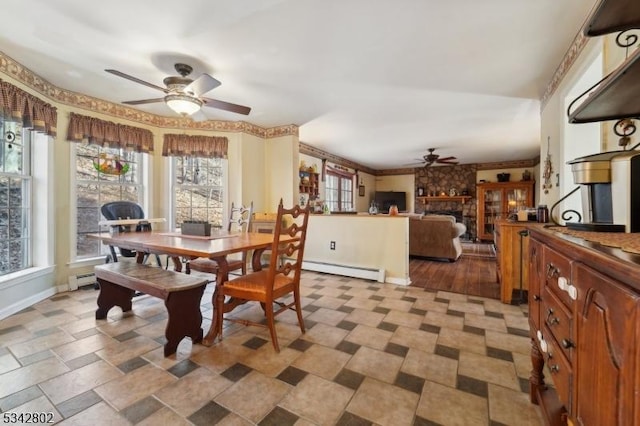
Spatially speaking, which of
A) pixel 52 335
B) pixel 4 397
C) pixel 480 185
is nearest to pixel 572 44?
pixel 4 397

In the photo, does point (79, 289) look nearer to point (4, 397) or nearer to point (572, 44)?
point (4, 397)

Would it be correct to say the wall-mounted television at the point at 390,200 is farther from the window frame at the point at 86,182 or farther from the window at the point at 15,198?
the window at the point at 15,198

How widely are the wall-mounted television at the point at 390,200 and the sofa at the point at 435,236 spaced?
3.73 metres

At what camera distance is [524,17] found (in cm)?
189

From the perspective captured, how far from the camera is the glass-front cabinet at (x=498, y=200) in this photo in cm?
727

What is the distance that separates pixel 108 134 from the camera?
3.47 meters

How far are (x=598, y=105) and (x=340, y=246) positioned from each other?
3276mm


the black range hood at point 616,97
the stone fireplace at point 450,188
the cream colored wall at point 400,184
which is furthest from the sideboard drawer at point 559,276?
the cream colored wall at point 400,184

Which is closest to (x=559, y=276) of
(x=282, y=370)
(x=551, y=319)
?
(x=551, y=319)

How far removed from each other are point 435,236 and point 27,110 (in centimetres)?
563

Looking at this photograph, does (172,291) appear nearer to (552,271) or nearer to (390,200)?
(552,271)

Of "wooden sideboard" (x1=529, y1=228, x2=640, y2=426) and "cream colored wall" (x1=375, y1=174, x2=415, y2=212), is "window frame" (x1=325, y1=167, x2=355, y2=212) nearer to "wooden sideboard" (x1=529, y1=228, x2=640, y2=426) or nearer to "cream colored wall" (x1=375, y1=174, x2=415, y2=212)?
"cream colored wall" (x1=375, y1=174, x2=415, y2=212)

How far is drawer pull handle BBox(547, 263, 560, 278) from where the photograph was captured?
3.15 ft

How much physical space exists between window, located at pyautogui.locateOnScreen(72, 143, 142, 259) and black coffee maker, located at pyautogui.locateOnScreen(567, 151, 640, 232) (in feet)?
15.1
